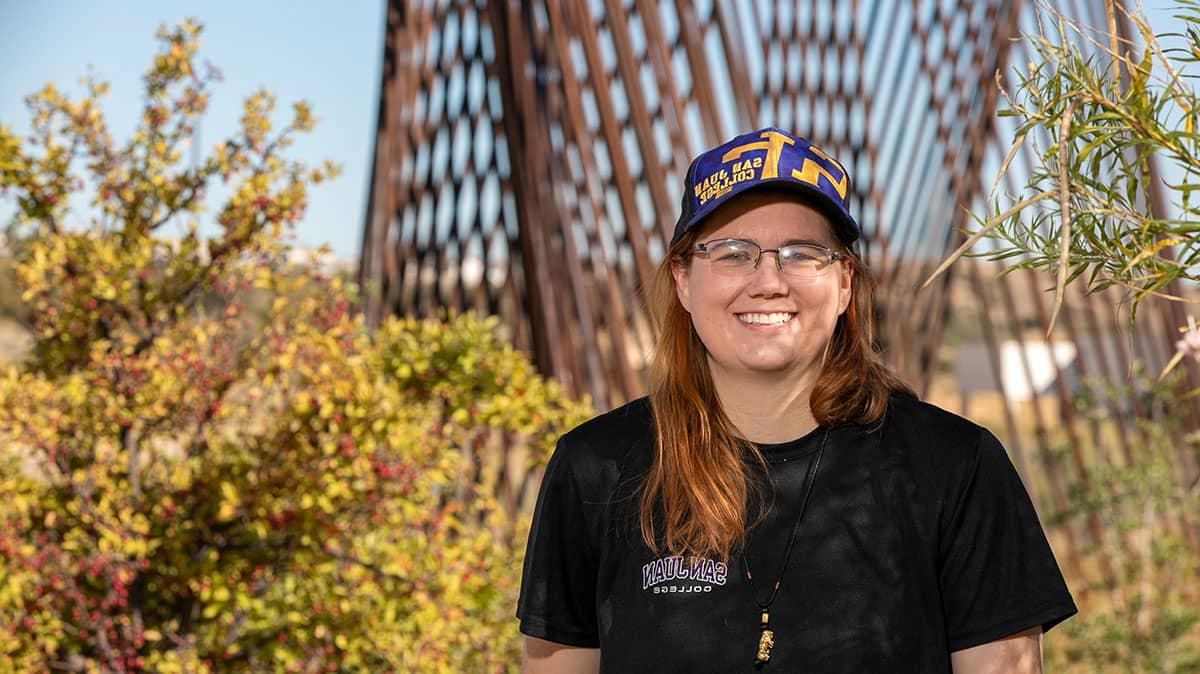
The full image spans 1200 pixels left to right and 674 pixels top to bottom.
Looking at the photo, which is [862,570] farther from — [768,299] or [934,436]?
[768,299]

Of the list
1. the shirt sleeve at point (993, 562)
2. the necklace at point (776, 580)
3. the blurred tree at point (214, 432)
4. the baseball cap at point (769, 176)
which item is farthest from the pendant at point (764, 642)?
the blurred tree at point (214, 432)

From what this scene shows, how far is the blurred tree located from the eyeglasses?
1.49 meters

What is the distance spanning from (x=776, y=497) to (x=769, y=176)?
0.32 metres

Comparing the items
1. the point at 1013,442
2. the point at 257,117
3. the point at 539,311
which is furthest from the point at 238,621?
the point at 1013,442

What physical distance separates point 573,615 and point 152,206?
1.98m

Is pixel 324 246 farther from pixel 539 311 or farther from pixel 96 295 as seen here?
pixel 539 311

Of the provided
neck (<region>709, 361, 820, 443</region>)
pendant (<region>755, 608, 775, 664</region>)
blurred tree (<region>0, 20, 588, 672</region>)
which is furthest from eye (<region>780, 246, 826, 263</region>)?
blurred tree (<region>0, 20, 588, 672</region>)

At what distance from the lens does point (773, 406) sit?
4.37ft

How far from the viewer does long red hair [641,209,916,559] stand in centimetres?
126

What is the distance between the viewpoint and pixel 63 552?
286 centimetres

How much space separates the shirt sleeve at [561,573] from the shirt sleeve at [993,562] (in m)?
0.36

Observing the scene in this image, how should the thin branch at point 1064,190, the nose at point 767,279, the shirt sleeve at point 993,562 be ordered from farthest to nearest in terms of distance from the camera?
the nose at point 767,279, the shirt sleeve at point 993,562, the thin branch at point 1064,190

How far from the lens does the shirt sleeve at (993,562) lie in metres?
1.18

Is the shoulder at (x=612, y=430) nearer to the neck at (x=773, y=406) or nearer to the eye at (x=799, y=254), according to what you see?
the neck at (x=773, y=406)
